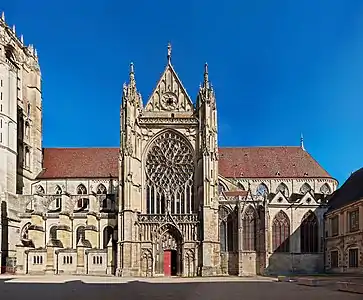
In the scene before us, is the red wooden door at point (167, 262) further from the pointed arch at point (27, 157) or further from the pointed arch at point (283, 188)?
the pointed arch at point (27, 157)

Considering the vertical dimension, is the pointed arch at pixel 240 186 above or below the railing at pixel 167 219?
above

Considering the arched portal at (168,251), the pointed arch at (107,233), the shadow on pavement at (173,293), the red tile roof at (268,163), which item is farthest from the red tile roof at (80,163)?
the shadow on pavement at (173,293)

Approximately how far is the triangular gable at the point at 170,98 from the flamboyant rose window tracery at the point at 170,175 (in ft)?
8.54

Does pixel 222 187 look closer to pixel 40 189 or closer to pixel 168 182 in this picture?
pixel 168 182

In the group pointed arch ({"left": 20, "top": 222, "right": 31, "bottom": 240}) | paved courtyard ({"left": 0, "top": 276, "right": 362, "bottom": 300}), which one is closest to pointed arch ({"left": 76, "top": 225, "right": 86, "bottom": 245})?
pointed arch ({"left": 20, "top": 222, "right": 31, "bottom": 240})

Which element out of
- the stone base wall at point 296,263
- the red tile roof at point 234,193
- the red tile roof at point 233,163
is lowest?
the stone base wall at point 296,263

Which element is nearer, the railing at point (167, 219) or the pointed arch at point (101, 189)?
the railing at point (167, 219)

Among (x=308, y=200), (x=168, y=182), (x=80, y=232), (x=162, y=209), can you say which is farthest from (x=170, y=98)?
(x=308, y=200)

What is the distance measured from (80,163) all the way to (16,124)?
9.15m

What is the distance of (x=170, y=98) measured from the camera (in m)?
55.4

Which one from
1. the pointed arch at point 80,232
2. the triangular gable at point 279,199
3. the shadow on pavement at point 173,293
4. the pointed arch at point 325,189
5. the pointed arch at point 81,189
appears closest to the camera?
the shadow on pavement at point 173,293

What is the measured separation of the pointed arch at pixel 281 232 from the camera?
57250 millimetres

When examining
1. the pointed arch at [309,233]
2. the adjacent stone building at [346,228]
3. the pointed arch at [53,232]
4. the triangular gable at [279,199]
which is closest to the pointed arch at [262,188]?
the triangular gable at [279,199]

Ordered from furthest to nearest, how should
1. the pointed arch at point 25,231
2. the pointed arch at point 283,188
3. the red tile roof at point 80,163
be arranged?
the red tile roof at point 80,163 → the pointed arch at point 283,188 → the pointed arch at point 25,231
